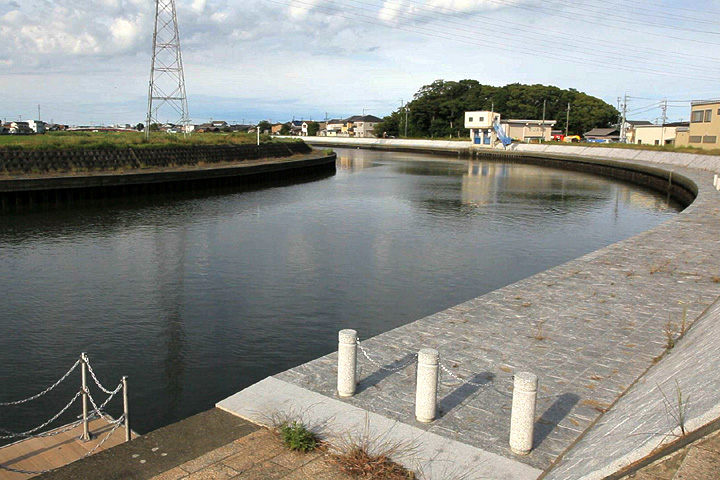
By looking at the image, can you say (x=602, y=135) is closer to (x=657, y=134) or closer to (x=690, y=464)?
(x=657, y=134)

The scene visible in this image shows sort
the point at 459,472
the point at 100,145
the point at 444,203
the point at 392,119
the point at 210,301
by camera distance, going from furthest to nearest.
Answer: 1. the point at 392,119
2. the point at 100,145
3. the point at 444,203
4. the point at 210,301
5. the point at 459,472

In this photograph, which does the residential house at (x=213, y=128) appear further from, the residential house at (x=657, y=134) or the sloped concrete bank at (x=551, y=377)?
the sloped concrete bank at (x=551, y=377)

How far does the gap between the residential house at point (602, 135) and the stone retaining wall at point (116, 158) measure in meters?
66.1

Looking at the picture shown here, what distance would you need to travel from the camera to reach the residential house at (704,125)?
156ft

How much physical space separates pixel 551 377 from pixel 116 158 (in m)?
30.5

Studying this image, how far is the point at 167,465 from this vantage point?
465cm

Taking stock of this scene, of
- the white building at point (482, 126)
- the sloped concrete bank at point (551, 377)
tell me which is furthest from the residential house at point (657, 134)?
the sloped concrete bank at point (551, 377)

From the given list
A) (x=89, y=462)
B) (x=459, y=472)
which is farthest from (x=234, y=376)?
(x=459, y=472)

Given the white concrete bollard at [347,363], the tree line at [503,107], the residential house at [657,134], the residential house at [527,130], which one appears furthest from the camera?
→ the tree line at [503,107]

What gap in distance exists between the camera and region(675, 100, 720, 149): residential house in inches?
1870

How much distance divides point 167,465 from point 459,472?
229 cm

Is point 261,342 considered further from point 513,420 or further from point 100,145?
point 100,145

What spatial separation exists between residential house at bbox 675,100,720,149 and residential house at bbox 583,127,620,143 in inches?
1552

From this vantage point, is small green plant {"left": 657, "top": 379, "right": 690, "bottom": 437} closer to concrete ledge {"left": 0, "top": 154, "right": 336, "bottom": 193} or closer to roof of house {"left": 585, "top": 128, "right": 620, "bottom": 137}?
concrete ledge {"left": 0, "top": 154, "right": 336, "bottom": 193}
